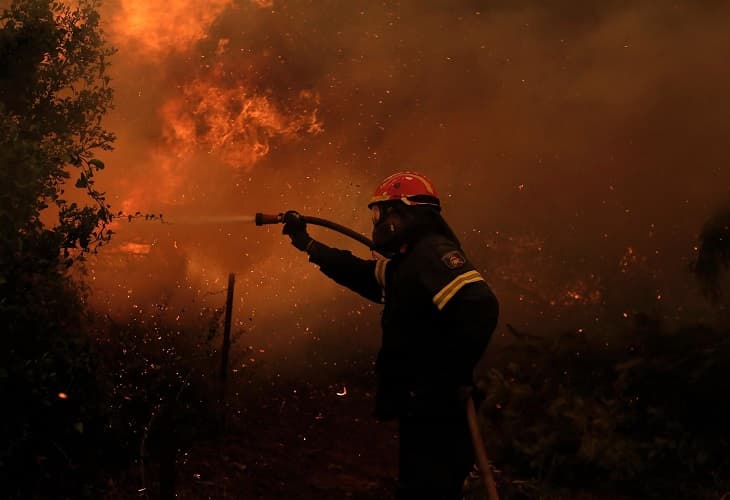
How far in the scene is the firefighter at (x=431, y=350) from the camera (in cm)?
343

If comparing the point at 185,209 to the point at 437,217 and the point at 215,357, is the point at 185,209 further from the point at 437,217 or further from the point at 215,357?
the point at 437,217

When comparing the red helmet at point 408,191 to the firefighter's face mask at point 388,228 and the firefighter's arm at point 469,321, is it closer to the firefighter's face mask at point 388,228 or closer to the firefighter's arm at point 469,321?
the firefighter's face mask at point 388,228

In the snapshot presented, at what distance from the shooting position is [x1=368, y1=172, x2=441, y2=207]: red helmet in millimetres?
3963

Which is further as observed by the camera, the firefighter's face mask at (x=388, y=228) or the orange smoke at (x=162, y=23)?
the orange smoke at (x=162, y=23)

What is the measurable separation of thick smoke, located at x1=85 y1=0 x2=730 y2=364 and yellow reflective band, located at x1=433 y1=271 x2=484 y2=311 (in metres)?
5.41

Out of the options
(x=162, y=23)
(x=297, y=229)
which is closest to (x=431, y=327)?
(x=297, y=229)

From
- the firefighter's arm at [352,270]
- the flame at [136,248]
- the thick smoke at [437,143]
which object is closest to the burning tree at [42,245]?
the firefighter's arm at [352,270]

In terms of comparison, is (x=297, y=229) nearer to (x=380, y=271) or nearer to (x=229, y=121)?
(x=380, y=271)

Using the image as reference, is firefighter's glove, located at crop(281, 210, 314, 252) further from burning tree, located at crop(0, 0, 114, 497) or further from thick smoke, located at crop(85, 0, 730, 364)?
thick smoke, located at crop(85, 0, 730, 364)

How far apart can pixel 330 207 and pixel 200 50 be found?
303 centimetres

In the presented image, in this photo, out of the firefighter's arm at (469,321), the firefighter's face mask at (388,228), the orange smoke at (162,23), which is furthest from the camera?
the orange smoke at (162,23)

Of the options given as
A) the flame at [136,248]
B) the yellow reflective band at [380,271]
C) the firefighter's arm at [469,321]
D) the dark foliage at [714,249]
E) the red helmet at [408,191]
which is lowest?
the firefighter's arm at [469,321]

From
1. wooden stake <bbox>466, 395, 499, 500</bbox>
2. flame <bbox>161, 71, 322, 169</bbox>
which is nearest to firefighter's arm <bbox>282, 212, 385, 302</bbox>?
wooden stake <bbox>466, 395, 499, 500</bbox>

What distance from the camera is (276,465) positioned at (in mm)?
5754
